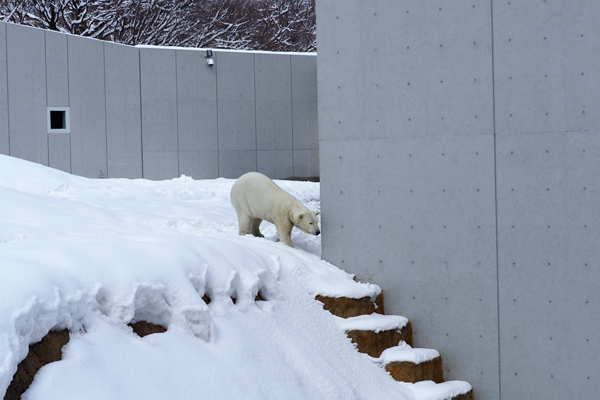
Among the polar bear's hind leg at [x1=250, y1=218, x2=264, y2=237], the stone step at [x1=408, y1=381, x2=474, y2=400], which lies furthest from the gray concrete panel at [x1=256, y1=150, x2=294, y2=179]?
the stone step at [x1=408, y1=381, x2=474, y2=400]

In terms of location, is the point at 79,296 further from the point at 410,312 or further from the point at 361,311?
the point at 410,312

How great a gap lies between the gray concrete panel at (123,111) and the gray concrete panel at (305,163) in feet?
11.7

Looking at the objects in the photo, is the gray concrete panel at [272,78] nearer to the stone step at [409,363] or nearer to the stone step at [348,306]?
the stone step at [348,306]

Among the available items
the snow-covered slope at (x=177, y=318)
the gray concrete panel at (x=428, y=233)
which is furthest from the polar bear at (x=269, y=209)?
the snow-covered slope at (x=177, y=318)

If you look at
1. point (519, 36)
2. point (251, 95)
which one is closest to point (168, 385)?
point (519, 36)

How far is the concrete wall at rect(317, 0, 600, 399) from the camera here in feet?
13.6

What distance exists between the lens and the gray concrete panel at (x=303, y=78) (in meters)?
13.6

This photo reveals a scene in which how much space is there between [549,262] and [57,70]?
32.9 ft

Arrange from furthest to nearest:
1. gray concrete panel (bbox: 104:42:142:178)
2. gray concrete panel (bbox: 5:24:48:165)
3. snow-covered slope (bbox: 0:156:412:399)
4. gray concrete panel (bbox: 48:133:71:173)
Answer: gray concrete panel (bbox: 104:42:142:178) < gray concrete panel (bbox: 48:133:71:173) < gray concrete panel (bbox: 5:24:48:165) < snow-covered slope (bbox: 0:156:412:399)

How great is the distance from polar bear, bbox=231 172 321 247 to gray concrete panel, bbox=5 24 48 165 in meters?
6.98

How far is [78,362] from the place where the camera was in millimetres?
2559

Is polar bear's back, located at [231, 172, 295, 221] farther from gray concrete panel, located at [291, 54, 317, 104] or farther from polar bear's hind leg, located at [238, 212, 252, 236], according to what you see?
gray concrete panel, located at [291, 54, 317, 104]

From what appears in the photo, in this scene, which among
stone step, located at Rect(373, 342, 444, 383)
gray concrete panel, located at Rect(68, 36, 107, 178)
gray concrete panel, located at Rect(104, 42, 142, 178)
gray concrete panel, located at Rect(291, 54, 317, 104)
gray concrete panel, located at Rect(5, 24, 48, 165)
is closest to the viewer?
stone step, located at Rect(373, 342, 444, 383)

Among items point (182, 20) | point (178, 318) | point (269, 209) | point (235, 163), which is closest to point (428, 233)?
point (269, 209)
